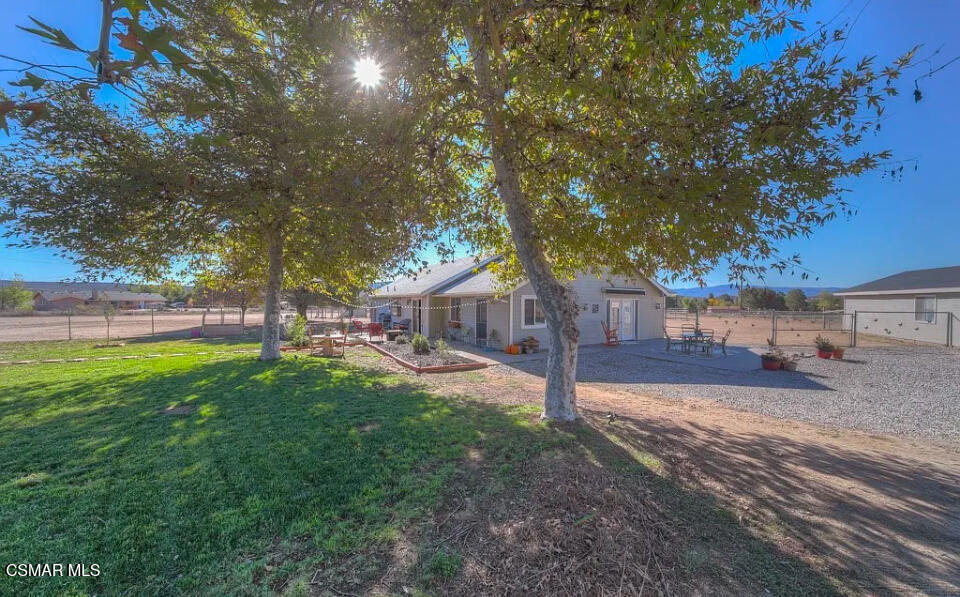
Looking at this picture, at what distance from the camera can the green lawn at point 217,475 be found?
252 centimetres

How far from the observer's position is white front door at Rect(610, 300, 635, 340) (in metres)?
18.5

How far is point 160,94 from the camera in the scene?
641 cm

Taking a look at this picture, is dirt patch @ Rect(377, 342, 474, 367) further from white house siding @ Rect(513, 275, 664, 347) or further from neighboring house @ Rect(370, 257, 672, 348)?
white house siding @ Rect(513, 275, 664, 347)

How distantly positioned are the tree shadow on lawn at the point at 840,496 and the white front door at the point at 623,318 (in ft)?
42.5

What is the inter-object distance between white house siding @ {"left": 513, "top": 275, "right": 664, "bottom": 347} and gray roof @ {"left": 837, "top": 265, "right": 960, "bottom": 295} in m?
13.1

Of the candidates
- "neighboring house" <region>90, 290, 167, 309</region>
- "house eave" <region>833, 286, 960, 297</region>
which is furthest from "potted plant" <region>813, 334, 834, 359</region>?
"neighboring house" <region>90, 290, 167, 309</region>

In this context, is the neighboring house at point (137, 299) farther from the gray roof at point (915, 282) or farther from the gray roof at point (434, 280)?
the gray roof at point (915, 282)

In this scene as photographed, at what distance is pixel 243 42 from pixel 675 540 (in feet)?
26.9

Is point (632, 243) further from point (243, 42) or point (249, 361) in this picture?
point (249, 361)

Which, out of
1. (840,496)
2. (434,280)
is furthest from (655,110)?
(434,280)

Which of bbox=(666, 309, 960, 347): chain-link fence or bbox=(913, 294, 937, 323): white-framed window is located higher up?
bbox=(913, 294, 937, 323): white-framed window

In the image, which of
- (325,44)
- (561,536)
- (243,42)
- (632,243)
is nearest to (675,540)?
(561,536)

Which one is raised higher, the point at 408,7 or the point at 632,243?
the point at 408,7

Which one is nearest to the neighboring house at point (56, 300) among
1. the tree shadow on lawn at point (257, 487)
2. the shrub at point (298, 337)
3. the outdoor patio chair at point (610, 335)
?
the shrub at point (298, 337)
